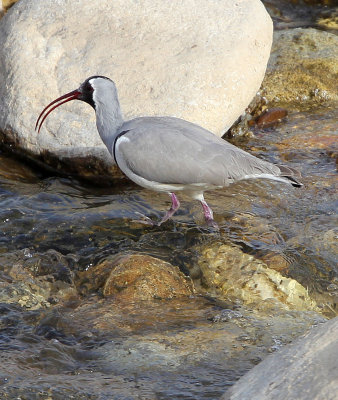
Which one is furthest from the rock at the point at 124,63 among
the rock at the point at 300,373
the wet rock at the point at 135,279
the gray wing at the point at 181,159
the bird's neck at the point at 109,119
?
the rock at the point at 300,373

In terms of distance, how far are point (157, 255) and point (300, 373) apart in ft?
10.2

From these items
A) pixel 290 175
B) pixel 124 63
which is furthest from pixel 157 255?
pixel 124 63

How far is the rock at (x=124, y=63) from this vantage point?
8.00 meters

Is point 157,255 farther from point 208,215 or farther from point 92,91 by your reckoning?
point 92,91

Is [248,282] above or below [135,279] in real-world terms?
below

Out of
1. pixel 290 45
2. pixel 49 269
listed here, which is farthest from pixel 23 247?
pixel 290 45

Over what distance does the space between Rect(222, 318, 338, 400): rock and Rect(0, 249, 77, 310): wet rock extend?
260 cm

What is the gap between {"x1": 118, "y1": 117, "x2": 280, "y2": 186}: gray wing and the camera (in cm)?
678

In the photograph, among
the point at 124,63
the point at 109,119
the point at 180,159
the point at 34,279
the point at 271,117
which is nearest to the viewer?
the point at 34,279

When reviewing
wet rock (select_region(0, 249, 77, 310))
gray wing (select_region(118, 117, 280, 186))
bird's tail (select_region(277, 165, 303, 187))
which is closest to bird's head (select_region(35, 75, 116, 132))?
gray wing (select_region(118, 117, 280, 186))

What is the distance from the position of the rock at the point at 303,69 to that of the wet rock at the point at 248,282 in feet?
13.9

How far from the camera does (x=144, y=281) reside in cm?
629

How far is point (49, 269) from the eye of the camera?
21.7ft

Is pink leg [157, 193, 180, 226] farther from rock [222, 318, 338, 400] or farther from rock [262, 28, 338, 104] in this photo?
rock [262, 28, 338, 104]
